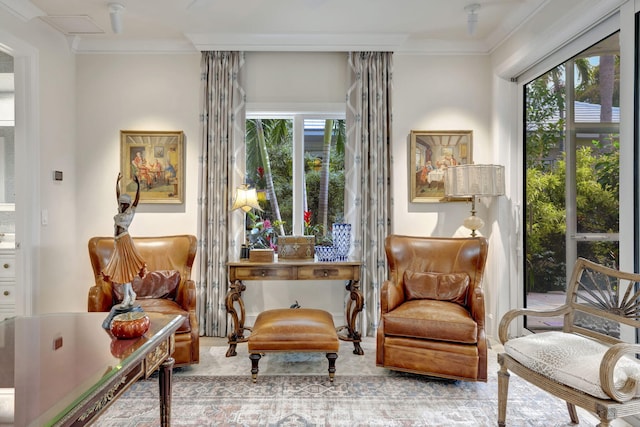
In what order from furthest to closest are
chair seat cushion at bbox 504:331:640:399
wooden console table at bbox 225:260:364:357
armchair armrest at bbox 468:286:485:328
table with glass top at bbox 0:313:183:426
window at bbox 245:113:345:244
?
window at bbox 245:113:345:244 → wooden console table at bbox 225:260:364:357 → armchair armrest at bbox 468:286:485:328 → chair seat cushion at bbox 504:331:640:399 → table with glass top at bbox 0:313:183:426

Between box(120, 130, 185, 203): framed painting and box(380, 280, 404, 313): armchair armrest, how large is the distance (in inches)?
87.3

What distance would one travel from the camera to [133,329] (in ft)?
4.99

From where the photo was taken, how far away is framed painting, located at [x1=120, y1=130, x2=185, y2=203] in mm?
3947

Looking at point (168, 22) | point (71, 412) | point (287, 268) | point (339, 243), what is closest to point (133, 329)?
point (71, 412)

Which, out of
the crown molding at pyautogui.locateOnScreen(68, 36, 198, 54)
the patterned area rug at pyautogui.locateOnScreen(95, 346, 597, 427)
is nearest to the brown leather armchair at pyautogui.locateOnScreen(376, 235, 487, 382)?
the patterned area rug at pyautogui.locateOnScreen(95, 346, 597, 427)

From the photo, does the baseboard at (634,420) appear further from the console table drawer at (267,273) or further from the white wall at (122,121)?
the white wall at (122,121)

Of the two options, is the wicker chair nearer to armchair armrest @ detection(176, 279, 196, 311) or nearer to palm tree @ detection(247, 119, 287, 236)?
armchair armrest @ detection(176, 279, 196, 311)

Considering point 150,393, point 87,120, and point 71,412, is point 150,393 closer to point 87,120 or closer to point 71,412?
point 71,412

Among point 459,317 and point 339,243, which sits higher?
point 339,243

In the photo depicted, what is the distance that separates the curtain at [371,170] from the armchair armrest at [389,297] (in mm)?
807

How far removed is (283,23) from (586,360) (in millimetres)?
3360

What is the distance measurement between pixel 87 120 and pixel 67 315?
2765 millimetres

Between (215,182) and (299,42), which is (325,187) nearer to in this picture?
(215,182)

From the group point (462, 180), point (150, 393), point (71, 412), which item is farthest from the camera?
point (462, 180)
